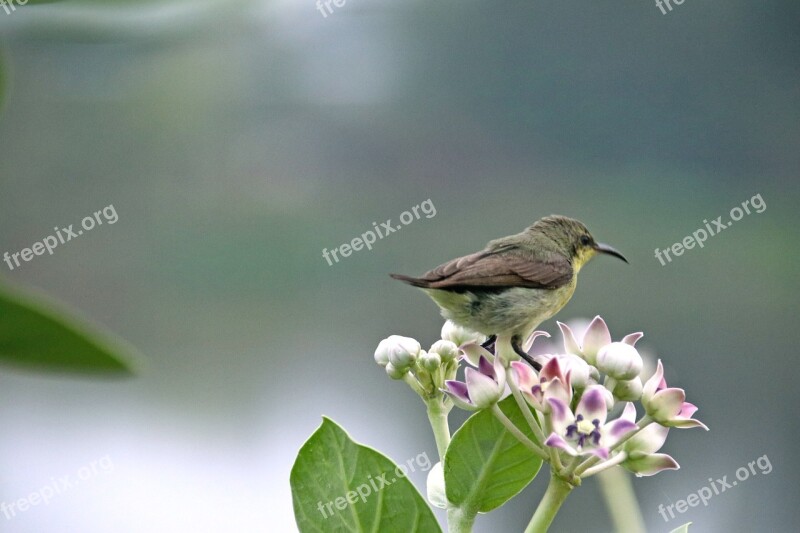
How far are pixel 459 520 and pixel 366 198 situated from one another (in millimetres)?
3025

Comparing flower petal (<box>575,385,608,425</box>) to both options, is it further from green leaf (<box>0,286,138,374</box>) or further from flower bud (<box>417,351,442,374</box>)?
green leaf (<box>0,286,138,374</box>)

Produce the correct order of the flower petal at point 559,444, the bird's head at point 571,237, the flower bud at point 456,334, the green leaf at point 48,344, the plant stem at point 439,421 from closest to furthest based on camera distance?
the green leaf at point 48,344
the flower petal at point 559,444
the plant stem at point 439,421
the flower bud at point 456,334
the bird's head at point 571,237

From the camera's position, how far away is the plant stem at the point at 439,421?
1.72 feet

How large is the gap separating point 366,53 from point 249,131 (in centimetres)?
96

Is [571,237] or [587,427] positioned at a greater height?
[571,237]

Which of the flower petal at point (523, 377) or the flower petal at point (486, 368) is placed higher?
the flower petal at point (486, 368)

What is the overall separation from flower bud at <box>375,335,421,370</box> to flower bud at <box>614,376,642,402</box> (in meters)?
0.13

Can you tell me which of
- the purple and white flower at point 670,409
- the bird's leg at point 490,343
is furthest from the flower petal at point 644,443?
the bird's leg at point 490,343

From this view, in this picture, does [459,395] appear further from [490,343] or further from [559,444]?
[490,343]

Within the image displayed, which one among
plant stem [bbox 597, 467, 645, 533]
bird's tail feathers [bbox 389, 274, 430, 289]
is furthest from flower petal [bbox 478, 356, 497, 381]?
bird's tail feathers [bbox 389, 274, 430, 289]

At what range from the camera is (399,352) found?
21.2 inches

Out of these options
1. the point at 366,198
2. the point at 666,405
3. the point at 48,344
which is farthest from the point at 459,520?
the point at 366,198

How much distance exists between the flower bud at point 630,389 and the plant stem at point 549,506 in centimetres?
8

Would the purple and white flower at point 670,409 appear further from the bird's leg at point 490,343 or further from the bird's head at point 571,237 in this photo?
the bird's head at point 571,237
